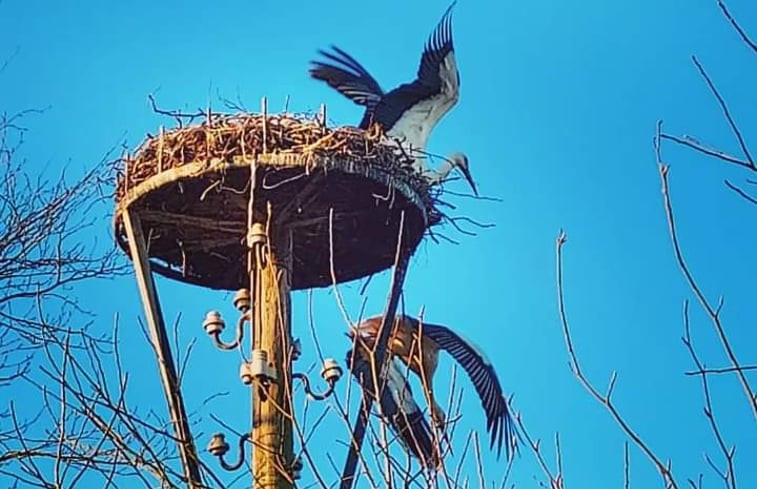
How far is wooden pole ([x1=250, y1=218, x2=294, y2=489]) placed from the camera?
5766mm

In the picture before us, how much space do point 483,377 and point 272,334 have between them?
1.12m

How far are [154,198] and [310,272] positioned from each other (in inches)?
36.8

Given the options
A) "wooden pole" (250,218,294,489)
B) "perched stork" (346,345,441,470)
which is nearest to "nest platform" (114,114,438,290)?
Result: "wooden pole" (250,218,294,489)

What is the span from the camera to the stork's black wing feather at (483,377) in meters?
6.66

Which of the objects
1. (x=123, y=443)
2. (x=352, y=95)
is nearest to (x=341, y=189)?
(x=352, y=95)

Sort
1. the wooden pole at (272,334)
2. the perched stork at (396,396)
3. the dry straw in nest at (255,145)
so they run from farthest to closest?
1. the dry straw in nest at (255,145)
2. the wooden pole at (272,334)
3. the perched stork at (396,396)

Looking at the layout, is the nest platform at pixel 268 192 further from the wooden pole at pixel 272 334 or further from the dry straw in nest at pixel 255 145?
the wooden pole at pixel 272 334

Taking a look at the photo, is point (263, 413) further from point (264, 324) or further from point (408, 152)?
point (408, 152)

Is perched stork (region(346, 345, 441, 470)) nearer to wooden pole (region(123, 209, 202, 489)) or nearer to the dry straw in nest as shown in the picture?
wooden pole (region(123, 209, 202, 489))

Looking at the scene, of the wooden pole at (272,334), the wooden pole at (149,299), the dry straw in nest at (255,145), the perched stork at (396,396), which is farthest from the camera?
the dry straw in nest at (255,145)

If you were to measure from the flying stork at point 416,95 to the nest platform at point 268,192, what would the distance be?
290mm

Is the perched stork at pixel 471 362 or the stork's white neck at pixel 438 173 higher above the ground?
the stork's white neck at pixel 438 173

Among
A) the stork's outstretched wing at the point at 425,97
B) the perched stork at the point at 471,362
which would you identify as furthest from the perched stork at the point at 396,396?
the stork's outstretched wing at the point at 425,97

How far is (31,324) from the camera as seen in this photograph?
5.04 metres
